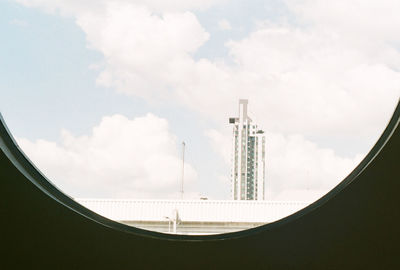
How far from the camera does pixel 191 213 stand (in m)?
6.57

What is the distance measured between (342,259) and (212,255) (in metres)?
0.49

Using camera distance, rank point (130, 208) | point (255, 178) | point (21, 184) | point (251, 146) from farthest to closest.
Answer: point (255, 178) < point (251, 146) < point (130, 208) < point (21, 184)

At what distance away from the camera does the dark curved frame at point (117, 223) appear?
1.74 m

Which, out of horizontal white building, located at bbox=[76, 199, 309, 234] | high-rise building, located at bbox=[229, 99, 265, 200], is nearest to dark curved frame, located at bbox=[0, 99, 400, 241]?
horizontal white building, located at bbox=[76, 199, 309, 234]

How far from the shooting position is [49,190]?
176 centimetres

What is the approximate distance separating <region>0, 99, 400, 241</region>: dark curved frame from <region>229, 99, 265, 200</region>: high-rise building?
9.87m

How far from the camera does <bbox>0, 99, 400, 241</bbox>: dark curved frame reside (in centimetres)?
174

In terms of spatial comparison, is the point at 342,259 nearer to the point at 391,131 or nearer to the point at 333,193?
the point at 333,193

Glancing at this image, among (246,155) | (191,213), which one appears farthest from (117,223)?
(246,155)

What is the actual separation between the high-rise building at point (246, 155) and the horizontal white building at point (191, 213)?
4.92 meters

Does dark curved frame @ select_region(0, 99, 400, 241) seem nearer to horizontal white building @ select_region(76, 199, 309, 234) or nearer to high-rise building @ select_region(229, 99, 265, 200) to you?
horizontal white building @ select_region(76, 199, 309, 234)

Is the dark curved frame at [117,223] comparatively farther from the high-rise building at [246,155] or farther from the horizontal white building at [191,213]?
the high-rise building at [246,155]

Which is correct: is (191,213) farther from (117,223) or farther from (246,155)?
(246,155)

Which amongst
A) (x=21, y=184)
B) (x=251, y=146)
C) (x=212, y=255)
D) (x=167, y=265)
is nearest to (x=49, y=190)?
(x=21, y=184)
